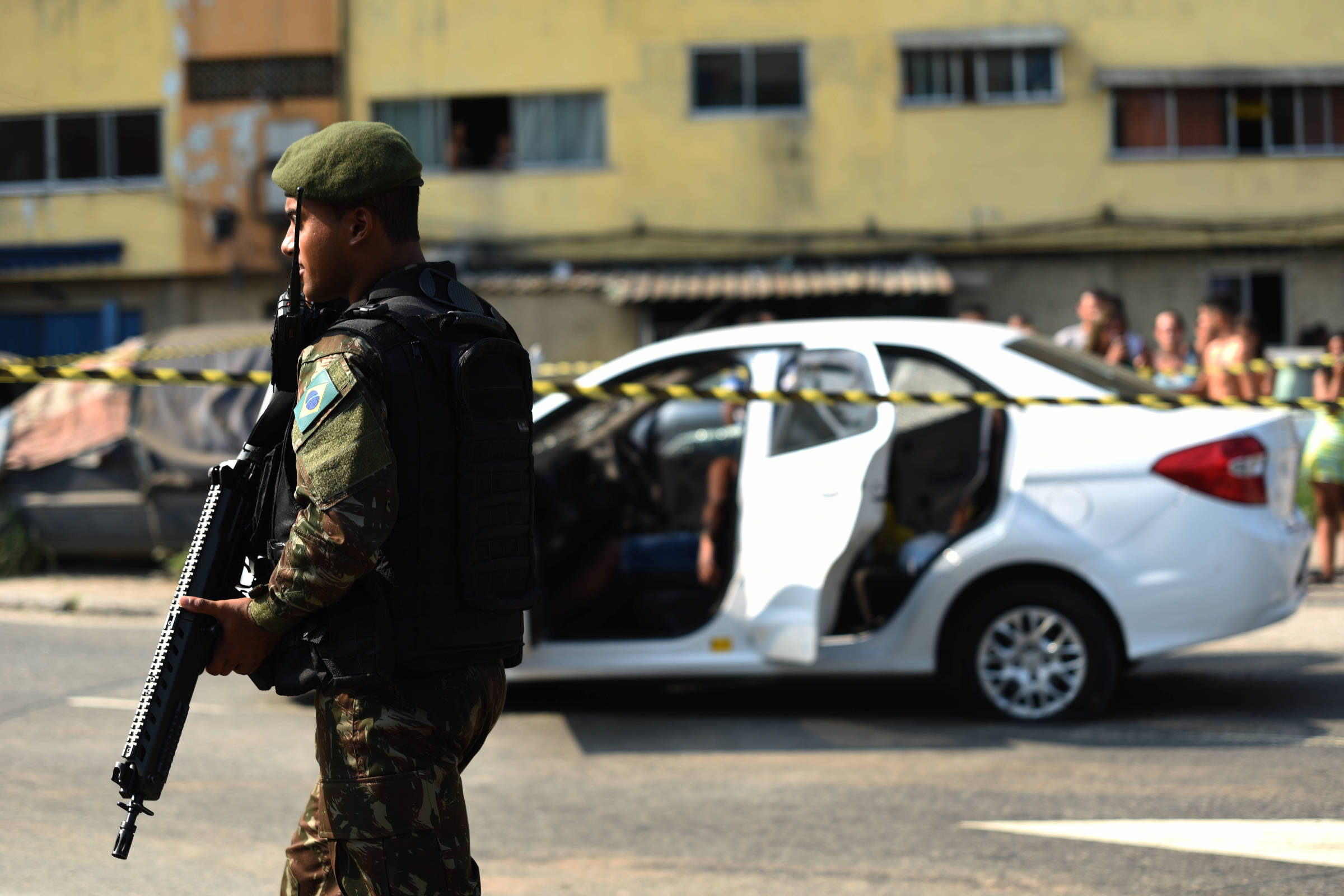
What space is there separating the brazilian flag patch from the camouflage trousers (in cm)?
49

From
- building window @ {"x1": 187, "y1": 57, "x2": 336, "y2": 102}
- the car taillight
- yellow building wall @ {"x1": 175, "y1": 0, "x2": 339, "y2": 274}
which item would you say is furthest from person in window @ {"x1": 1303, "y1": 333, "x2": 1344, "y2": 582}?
building window @ {"x1": 187, "y1": 57, "x2": 336, "y2": 102}

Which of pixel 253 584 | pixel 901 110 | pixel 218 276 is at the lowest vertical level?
pixel 253 584

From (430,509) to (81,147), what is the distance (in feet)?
79.3

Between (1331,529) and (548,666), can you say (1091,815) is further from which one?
(1331,529)

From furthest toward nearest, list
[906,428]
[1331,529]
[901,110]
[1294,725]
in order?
[901,110] < [1331,529] < [906,428] < [1294,725]

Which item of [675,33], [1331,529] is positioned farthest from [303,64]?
[1331,529]

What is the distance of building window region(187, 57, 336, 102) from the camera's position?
78.3 feet

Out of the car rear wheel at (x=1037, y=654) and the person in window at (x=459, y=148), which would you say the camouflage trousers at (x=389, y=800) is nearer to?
the car rear wheel at (x=1037, y=654)

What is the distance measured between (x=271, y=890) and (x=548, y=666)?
2204 mm

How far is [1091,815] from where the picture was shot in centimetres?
496

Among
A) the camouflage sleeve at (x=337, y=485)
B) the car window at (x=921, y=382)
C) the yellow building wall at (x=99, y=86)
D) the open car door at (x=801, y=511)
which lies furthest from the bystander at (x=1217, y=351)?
the yellow building wall at (x=99, y=86)

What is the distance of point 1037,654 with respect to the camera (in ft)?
20.7

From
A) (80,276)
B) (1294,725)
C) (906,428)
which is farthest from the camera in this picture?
(80,276)

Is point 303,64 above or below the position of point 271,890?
above
